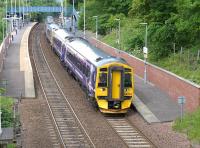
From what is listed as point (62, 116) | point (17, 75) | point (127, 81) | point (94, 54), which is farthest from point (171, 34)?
point (62, 116)

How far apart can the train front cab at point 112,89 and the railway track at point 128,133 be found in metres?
0.70

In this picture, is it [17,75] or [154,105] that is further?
[17,75]

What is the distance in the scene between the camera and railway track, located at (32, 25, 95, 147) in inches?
910

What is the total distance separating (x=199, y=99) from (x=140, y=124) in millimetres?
3289

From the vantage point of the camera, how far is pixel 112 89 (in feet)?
90.7

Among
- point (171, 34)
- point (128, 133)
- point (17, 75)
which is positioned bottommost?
point (128, 133)

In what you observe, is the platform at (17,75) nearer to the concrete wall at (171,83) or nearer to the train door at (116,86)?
the train door at (116,86)

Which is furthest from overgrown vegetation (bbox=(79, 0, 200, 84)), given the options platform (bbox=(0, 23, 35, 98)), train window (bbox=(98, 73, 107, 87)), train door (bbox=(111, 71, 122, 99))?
platform (bbox=(0, 23, 35, 98))

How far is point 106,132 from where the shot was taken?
972 inches

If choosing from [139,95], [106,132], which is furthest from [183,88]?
[106,132]

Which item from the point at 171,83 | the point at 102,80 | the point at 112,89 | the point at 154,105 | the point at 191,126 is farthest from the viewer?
the point at 171,83

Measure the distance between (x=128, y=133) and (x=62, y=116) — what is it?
191 inches

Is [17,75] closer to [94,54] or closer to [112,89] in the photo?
[94,54]

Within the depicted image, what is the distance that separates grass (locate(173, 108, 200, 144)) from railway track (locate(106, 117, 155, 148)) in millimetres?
1904
